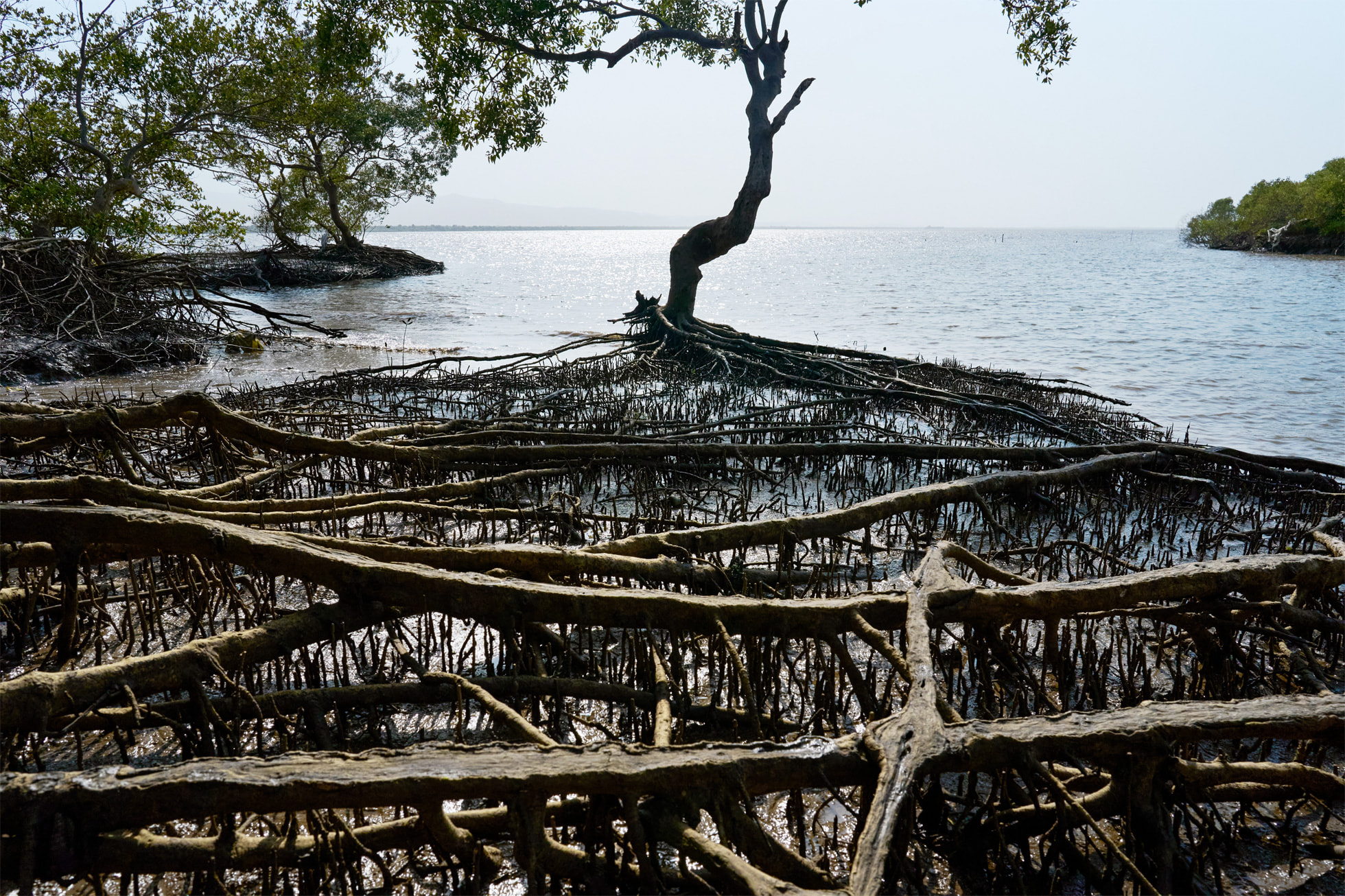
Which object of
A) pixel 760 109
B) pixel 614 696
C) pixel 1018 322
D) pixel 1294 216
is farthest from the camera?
pixel 1294 216

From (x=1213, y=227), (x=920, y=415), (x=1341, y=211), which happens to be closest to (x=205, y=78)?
(x=920, y=415)

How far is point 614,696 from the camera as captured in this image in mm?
2748

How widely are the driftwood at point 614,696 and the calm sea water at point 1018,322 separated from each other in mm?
7508

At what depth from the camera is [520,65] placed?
12.4 m

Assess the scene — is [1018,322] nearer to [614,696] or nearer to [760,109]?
[760,109]

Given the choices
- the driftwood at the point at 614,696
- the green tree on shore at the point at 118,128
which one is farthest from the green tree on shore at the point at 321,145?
the driftwood at the point at 614,696

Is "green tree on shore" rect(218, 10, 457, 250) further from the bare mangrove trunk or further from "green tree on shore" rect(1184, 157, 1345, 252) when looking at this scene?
"green tree on shore" rect(1184, 157, 1345, 252)

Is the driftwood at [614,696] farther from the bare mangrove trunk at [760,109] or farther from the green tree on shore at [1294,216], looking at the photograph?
the green tree on shore at [1294,216]

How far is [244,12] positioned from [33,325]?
895 centimetres

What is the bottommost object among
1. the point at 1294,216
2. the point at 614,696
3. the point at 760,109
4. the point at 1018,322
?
the point at 614,696

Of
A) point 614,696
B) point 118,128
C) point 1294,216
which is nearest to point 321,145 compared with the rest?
point 118,128

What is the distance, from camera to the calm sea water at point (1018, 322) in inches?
474

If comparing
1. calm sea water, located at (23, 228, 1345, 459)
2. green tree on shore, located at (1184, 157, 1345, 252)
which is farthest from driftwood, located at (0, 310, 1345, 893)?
green tree on shore, located at (1184, 157, 1345, 252)

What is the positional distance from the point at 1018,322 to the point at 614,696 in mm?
24360
